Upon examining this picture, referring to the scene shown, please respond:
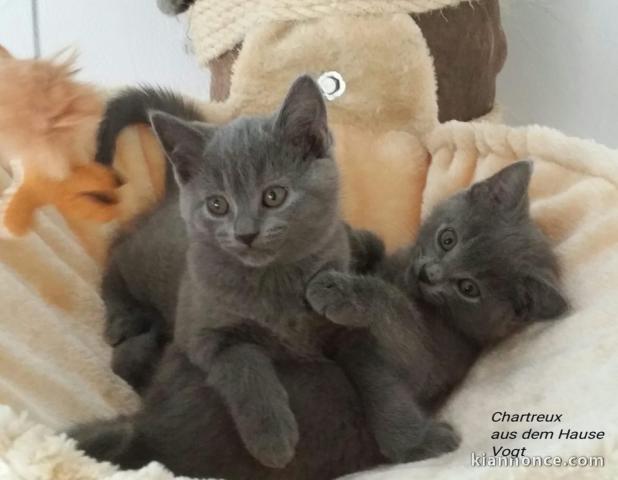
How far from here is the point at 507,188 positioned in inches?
47.2

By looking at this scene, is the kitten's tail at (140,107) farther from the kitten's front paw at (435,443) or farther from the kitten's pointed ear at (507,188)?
the kitten's front paw at (435,443)

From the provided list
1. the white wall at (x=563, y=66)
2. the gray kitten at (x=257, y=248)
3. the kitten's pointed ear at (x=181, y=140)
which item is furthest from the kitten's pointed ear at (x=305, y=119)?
the white wall at (x=563, y=66)

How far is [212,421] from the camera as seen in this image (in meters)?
0.99

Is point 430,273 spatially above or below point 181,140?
below

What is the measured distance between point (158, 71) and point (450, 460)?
1.34 meters

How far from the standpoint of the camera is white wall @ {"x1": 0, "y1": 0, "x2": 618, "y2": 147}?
6.02ft

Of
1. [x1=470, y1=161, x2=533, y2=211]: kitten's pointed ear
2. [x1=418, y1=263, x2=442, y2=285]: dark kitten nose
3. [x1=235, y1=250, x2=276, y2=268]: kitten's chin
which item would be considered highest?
[x1=235, y1=250, x2=276, y2=268]: kitten's chin

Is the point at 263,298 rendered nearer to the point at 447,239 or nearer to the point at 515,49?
the point at 447,239

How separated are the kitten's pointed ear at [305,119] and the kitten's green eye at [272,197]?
77 millimetres

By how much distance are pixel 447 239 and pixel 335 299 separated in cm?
28

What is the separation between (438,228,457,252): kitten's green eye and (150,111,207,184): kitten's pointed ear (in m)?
0.42

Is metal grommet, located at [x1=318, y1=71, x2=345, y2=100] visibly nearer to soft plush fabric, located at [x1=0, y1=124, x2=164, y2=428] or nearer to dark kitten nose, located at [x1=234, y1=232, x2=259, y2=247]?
soft plush fabric, located at [x1=0, y1=124, x2=164, y2=428]

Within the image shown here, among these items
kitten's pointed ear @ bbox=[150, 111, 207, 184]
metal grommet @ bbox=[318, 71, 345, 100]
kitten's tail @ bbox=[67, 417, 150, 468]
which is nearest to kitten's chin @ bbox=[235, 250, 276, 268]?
kitten's pointed ear @ bbox=[150, 111, 207, 184]

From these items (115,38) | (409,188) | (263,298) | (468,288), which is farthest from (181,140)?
(115,38)
